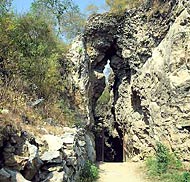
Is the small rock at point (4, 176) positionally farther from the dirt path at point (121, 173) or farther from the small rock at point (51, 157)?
the dirt path at point (121, 173)

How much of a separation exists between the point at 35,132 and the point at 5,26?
4.31 m

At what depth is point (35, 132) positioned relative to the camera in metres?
7.05

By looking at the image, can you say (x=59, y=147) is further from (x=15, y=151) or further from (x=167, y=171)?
(x=167, y=171)

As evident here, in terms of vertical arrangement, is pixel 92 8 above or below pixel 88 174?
above

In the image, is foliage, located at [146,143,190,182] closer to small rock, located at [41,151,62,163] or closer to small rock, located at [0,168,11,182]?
small rock, located at [41,151,62,163]

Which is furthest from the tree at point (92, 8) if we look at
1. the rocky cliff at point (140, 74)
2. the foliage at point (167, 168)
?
the foliage at point (167, 168)

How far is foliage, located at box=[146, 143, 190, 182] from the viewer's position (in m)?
8.66

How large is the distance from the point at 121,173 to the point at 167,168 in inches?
68.5

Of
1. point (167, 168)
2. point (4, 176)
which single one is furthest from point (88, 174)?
point (4, 176)

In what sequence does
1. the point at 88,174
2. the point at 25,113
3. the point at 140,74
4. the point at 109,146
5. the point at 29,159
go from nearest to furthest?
the point at 29,159 < the point at 25,113 < the point at 88,174 < the point at 140,74 < the point at 109,146

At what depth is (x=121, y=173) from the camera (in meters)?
10.5

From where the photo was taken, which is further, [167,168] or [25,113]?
[167,168]

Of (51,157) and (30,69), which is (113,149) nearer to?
(30,69)

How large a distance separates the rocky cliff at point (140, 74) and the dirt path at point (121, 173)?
1.51 m
